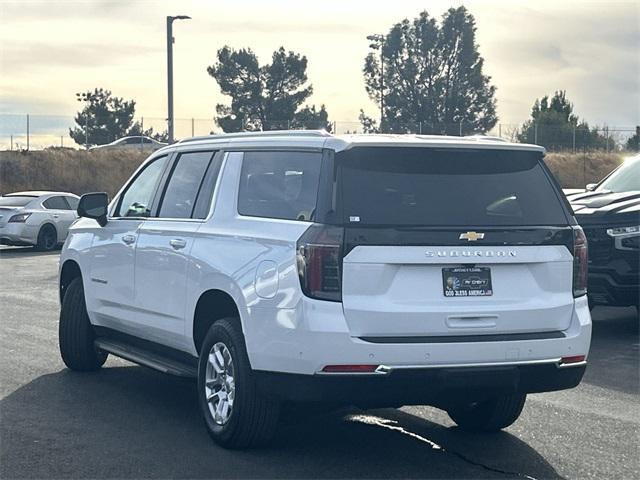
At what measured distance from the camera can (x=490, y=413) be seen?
7254 mm

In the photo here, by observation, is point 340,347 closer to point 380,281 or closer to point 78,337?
point 380,281

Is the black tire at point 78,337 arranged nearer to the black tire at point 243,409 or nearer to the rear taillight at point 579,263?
the black tire at point 243,409

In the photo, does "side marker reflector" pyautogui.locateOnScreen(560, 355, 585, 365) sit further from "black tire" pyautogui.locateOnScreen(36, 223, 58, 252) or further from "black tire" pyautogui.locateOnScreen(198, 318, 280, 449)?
"black tire" pyautogui.locateOnScreen(36, 223, 58, 252)

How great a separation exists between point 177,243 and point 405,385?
7.28 feet

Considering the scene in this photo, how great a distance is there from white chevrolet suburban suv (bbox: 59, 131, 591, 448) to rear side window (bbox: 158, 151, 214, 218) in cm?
37

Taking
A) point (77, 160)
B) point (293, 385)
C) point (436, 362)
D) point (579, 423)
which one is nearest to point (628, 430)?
point (579, 423)

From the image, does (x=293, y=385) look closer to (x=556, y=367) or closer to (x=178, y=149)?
(x=556, y=367)

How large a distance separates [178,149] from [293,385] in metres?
2.72

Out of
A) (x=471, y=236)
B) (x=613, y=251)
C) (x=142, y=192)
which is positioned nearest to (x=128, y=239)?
(x=142, y=192)

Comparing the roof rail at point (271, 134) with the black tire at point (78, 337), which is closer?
the roof rail at point (271, 134)

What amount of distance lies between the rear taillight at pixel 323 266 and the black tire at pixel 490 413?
165cm

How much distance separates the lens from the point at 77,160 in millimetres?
51875

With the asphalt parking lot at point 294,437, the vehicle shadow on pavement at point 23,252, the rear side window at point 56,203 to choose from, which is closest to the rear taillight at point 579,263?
the asphalt parking lot at point 294,437

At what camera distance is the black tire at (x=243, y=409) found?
651 cm
